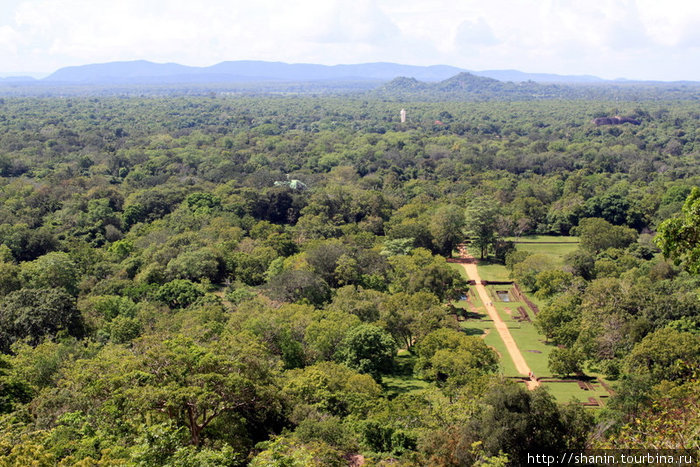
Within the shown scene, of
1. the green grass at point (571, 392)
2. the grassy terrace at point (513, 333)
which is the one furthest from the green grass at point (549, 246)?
the green grass at point (571, 392)

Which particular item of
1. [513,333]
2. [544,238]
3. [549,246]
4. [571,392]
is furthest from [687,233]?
[544,238]

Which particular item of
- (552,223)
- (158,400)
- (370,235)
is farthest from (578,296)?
(158,400)

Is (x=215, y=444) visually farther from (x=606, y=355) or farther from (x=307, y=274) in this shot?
(x=606, y=355)

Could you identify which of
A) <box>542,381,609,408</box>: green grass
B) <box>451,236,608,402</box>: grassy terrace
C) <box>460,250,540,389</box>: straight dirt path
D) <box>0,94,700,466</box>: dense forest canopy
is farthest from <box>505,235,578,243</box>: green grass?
<box>542,381,609,408</box>: green grass

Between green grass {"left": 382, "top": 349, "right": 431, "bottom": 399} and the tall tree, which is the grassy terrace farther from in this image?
the tall tree

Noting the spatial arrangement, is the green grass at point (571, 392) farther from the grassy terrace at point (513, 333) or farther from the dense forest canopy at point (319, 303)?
the dense forest canopy at point (319, 303)

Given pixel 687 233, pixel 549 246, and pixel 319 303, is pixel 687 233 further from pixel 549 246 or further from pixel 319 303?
pixel 549 246
